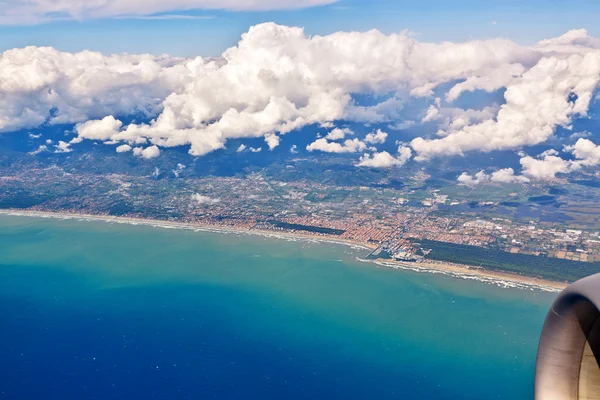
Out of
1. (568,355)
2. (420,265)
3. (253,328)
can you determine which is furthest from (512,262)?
(568,355)

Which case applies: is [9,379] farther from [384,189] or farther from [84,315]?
[384,189]

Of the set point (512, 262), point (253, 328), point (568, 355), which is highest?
point (568, 355)

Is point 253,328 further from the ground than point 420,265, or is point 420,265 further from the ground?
point 420,265

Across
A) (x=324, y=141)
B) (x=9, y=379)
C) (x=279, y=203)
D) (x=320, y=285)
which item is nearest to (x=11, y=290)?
(x=9, y=379)

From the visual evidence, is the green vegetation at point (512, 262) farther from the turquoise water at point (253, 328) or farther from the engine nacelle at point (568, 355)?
the engine nacelle at point (568, 355)

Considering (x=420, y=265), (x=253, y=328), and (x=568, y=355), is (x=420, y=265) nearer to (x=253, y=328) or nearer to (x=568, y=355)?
(x=253, y=328)

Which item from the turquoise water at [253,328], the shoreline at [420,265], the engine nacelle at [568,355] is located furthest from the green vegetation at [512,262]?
the engine nacelle at [568,355]
